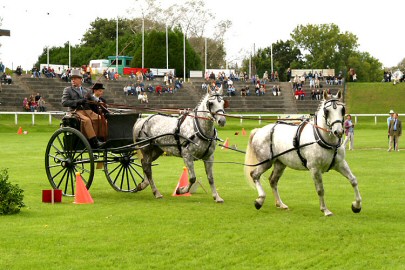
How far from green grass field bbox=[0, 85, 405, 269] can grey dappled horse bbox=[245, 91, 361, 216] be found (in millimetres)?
620

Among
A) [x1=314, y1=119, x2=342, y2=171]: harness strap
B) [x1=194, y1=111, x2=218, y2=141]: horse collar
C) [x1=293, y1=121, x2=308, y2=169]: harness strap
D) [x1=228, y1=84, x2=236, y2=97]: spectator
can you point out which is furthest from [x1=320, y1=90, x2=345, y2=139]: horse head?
[x1=228, y1=84, x2=236, y2=97]: spectator

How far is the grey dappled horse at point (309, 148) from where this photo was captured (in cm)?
1273

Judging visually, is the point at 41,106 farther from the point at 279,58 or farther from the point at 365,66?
the point at 365,66

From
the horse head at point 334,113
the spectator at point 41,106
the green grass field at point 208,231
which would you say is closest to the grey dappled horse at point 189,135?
the green grass field at point 208,231

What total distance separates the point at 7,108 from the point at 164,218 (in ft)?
169

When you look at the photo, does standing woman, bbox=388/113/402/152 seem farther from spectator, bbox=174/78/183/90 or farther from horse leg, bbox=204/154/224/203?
spectator, bbox=174/78/183/90

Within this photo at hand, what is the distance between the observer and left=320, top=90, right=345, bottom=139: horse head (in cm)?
1234

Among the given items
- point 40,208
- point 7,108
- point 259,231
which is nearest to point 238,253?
point 259,231

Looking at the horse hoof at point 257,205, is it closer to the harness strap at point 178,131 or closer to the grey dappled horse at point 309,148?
the grey dappled horse at point 309,148

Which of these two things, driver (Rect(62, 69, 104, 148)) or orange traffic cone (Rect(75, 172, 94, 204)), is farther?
driver (Rect(62, 69, 104, 148))

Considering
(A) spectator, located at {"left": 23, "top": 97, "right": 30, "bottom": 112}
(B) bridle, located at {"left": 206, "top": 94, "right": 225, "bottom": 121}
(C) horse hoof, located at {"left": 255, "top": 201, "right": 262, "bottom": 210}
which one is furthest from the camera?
(A) spectator, located at {"left": 23, "top": 97, "right": 30, "bottom": 112}

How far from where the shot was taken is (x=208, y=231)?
11.4 meters

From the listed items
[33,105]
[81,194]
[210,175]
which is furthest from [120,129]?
[33,105]

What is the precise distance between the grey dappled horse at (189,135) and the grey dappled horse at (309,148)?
0.91 metres
